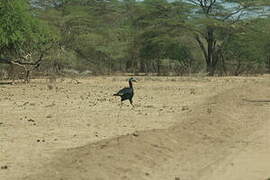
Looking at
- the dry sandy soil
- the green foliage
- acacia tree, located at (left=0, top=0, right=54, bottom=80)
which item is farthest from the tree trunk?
the dry sandy soil

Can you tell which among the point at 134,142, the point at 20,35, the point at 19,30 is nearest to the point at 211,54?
the point at 19,30

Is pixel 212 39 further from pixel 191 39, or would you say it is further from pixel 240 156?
pixel 240 156

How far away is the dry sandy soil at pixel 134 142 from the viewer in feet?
28.8

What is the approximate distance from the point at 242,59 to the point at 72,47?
666 inches

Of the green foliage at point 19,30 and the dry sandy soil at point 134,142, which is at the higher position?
the green foliage at point 19,30

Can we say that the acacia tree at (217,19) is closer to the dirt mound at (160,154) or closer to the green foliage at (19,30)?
the green foliage at (19,30)

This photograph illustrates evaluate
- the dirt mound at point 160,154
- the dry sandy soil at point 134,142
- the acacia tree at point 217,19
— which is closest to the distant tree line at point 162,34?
the acacia tree at point 217,19

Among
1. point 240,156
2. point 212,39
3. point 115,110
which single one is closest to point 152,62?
point 212,39

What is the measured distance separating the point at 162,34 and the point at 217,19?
210 inches

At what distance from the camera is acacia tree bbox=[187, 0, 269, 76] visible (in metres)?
48.3

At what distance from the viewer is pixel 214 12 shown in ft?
Answer: 168

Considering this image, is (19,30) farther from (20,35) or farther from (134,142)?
(134,142)

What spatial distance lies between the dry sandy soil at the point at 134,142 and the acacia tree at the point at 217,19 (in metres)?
29.5

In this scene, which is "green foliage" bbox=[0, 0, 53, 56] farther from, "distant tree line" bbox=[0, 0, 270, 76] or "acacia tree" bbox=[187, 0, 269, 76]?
"acacia tree" bbox=[187, 0, 269, 76]
